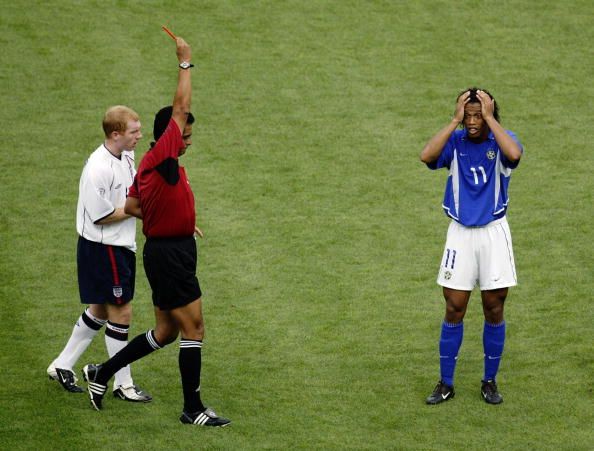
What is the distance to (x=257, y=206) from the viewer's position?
11.2m

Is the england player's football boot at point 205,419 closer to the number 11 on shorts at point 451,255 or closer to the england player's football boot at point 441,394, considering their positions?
the england player's football boot at point 441,394

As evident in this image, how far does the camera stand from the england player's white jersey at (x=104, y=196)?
24.7 ft

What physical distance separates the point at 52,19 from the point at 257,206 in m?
4.95

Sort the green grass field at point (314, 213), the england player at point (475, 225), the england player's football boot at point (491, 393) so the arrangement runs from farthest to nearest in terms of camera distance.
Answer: the england player's football boot at point (491, 393)
the green grass field at point (314, 213)
the england player at point (475, 225)

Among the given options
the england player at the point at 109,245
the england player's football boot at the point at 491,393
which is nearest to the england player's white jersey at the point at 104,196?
the england player at the point at 109,245

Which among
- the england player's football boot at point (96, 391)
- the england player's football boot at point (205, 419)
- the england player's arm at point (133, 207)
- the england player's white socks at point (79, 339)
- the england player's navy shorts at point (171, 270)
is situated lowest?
the england player's football boot at point (205, 419)

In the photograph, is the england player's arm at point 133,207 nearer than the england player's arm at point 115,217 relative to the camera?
Yes

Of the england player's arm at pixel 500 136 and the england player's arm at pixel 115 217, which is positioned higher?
the england player's arm at pixel 500 136

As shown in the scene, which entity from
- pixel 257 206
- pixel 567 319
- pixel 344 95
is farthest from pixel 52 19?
pixel 567 319

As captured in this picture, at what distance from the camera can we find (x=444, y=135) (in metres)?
7.46

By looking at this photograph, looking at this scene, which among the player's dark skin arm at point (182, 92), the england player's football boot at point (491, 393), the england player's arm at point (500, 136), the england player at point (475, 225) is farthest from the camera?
the england player's football boot at point (491, 393)

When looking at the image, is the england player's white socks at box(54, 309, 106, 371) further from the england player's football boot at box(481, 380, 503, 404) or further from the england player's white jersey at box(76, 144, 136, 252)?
the england player's football boot at box(481, 380, 503, 404)

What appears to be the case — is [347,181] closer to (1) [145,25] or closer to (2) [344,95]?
(2) [344,95]

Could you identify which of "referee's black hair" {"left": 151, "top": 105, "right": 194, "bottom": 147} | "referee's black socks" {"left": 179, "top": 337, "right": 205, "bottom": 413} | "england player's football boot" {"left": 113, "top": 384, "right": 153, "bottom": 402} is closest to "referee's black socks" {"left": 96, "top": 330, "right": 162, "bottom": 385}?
"referee's black socks" {"left": 179, "top": 337, "right": 205, "bottom": 413}
